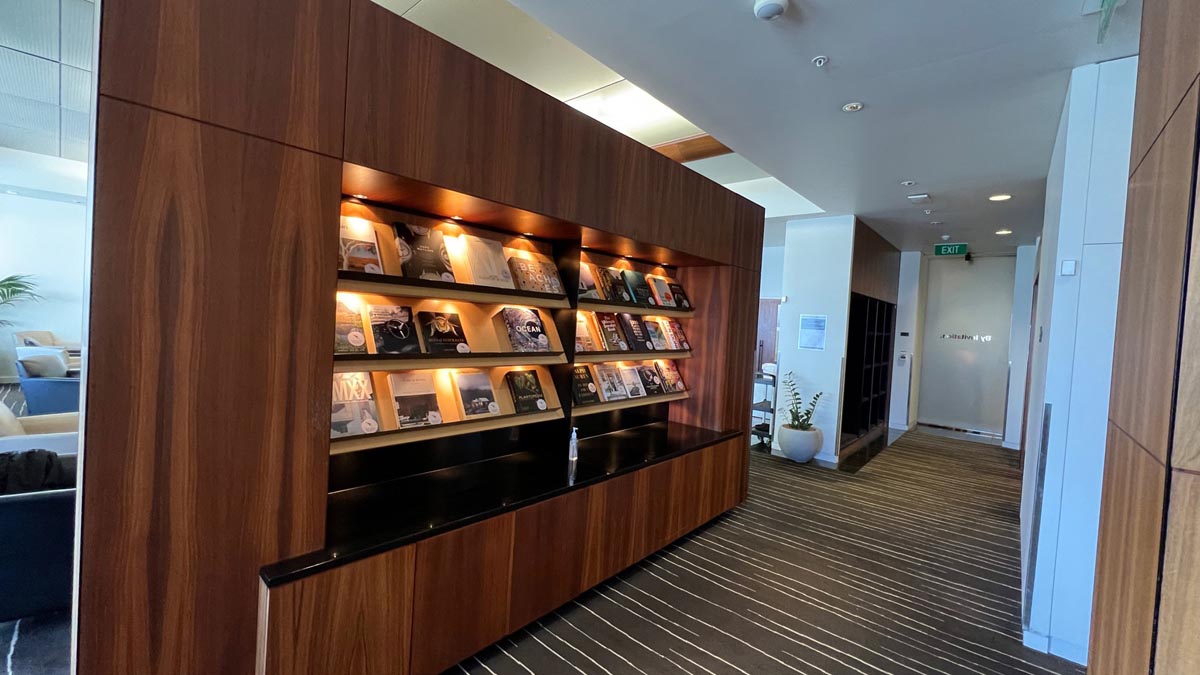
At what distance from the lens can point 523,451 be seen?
290 cm

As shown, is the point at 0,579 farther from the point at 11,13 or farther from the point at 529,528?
the point at 11,13

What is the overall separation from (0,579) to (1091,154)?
542 centimetres

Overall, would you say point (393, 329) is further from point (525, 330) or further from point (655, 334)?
point (655, 334)

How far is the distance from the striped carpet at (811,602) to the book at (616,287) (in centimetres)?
177

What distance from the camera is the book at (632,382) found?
11.4ft

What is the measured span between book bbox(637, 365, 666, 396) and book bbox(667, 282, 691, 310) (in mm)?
553

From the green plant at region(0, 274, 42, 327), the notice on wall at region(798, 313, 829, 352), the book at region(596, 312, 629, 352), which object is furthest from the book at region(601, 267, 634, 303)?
the green plant at region(0, 274, 42, 327)

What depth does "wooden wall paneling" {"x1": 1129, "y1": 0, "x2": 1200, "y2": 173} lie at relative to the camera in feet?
2.79

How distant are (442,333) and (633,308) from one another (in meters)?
1.42

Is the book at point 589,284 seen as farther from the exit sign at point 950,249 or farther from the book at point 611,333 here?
the exit sign at point 950,249

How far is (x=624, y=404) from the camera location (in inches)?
Answer: 130

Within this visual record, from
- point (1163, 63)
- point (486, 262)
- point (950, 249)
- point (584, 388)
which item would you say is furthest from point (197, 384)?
point (950, 249)

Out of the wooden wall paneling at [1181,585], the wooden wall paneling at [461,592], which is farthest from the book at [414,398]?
the wooden wall paneling at [1181,585]

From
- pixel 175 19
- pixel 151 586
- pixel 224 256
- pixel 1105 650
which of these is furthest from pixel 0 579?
pixel 1105 650
